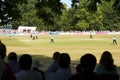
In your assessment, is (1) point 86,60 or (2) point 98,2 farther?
(2) point 98,2

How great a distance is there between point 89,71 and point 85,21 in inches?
5131

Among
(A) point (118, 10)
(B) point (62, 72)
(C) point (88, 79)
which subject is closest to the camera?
(C) point (88, 79)

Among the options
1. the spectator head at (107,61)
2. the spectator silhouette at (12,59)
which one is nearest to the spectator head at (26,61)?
the spectator head at (107,61)

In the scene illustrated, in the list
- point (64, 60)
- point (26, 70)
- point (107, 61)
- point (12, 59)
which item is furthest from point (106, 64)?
point (12, 59)

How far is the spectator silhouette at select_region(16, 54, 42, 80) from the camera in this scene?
249 inches

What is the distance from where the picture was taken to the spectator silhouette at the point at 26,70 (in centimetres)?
632

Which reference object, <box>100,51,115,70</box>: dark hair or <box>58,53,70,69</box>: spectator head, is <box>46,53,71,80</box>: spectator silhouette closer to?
<box>58,53,70,69</box>: spectator head

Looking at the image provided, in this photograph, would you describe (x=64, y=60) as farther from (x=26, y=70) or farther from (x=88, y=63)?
(x=88, y=63)

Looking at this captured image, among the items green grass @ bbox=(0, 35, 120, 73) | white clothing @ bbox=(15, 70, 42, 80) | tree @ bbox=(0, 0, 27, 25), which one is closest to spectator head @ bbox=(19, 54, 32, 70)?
white clothing @ bbox=(15, 70, 42, 80)

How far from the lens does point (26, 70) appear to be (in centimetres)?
646

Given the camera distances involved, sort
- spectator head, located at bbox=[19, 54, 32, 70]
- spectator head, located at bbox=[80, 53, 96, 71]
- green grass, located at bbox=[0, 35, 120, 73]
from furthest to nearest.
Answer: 1. green grass, located at bbox=[0, 35, 120, 73]
2. spectator head, located at bbox=[19, 54, 32, 70]
3. spectator head, located at bbox=[80, 53, 96, 71]

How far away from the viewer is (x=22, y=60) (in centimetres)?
633

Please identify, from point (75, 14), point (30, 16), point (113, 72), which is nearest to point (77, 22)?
point (75, 14)

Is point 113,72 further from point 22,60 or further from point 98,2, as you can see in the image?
point 98,2
